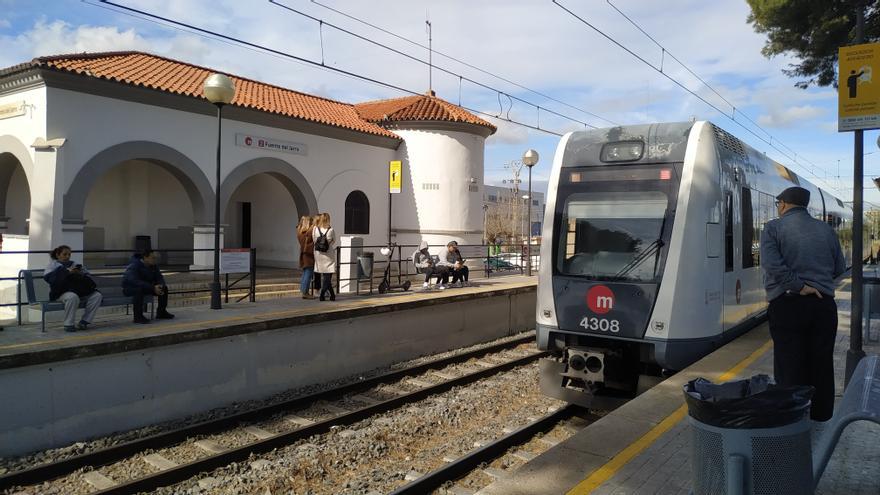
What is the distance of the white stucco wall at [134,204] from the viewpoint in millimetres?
16656

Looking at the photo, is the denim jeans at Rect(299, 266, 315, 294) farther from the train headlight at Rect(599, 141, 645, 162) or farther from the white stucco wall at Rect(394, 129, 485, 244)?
the white stucco wall at Rect(394, 129, 485, 244)

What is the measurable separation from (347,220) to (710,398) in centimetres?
1542

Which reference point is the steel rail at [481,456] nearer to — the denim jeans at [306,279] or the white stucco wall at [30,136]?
the denim jeans at [306,279]

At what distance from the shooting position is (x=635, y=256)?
6.68m

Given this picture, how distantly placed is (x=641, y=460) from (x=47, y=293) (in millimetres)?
7648

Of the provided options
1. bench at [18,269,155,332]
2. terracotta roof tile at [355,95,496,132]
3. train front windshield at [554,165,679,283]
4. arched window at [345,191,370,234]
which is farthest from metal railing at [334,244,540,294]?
train front windshield at [554,165,679,283]

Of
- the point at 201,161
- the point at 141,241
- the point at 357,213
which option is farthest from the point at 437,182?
the point at 141,241

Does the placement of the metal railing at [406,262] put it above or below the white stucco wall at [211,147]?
below

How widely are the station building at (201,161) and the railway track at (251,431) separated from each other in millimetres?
6630

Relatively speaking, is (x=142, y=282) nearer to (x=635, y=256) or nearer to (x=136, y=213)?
(x=635, y=256)

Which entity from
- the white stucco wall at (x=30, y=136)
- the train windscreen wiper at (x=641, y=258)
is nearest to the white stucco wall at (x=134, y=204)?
the white stucco wall at (x=30, y=136)

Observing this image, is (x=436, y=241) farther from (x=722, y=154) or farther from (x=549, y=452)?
(x=549, y=452)

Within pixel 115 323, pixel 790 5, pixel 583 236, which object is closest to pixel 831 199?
pixel 790 5

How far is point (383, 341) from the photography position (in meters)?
10.7
